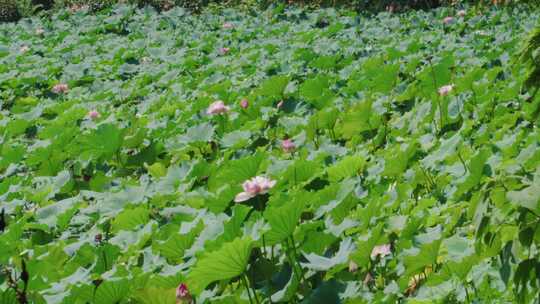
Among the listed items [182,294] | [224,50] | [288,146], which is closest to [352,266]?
[182,294]

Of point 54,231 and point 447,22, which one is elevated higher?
point 54,231

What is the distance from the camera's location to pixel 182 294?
6.45ft

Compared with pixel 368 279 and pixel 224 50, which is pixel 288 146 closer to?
pixel 368 279

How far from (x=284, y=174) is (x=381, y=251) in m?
0.76

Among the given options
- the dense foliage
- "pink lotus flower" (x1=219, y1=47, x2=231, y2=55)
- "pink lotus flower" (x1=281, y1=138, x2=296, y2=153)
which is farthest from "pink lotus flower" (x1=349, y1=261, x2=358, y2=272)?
"pink lotus flower" (x1=219, y1=47, x2=231, y2=55)

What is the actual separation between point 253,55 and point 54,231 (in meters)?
3.44

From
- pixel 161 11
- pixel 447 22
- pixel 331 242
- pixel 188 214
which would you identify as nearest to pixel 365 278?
pixel 331 242

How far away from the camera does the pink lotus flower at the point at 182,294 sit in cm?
197

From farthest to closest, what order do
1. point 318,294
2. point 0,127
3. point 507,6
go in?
point 507,6 < point 0,127 < point 318,294

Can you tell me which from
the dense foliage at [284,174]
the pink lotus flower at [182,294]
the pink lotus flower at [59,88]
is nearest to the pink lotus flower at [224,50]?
the dense foliage at [284,174]

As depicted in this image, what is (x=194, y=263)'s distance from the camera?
2141mm

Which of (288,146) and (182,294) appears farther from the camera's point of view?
(288,146)

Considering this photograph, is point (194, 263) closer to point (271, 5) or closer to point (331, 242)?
point (331, 242)

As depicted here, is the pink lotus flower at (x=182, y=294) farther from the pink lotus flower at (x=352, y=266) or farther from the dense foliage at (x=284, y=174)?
the pink lotus flower at (x=352, y=266)
